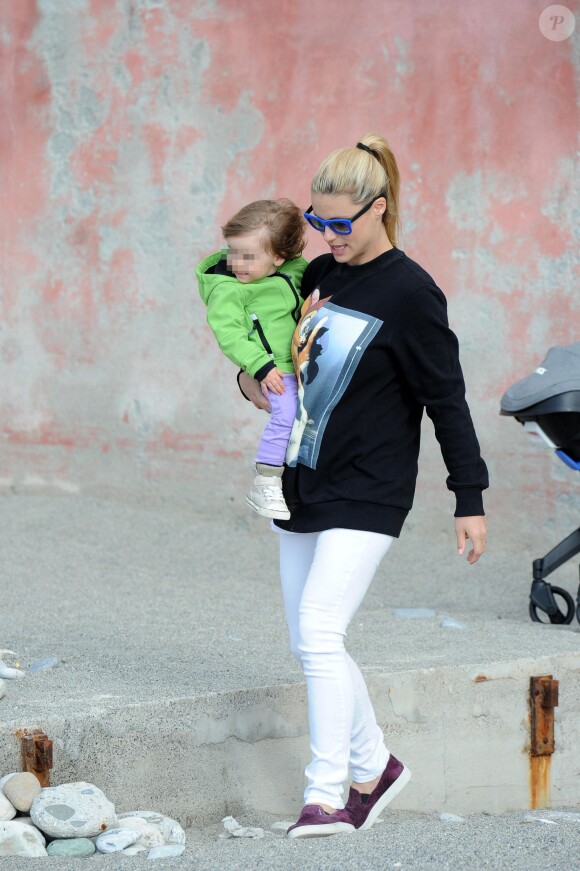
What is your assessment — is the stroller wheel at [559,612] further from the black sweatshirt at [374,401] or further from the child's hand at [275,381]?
the child's hand at [275,381]

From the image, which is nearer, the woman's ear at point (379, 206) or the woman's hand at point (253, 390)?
the woman's ear at point (379, 206)

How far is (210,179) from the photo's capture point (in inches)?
281

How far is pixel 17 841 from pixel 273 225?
173 centimetres

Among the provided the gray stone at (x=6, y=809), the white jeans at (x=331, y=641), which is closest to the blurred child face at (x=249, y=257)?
the white jeans at (x=331, y=641)

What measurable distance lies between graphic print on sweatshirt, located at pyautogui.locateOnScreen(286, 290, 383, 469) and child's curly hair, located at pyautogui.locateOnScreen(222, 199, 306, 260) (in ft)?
0.63

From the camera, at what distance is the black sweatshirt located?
2.82 metres

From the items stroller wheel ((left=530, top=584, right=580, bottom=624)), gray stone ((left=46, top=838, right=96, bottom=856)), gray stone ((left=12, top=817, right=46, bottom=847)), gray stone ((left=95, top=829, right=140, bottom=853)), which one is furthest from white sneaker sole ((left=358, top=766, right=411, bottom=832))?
stroller wheel ((left=530, top=584, right=580, bottom=624))

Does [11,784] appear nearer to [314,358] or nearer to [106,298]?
[314,358]

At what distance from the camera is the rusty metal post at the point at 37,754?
10.4 feet

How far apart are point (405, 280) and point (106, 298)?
479 centimetres

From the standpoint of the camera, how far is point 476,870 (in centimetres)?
265

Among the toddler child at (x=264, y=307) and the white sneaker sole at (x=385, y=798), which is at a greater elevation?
the toddler child at (x=264, y=307)

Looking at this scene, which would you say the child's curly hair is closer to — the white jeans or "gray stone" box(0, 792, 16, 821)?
the white jeans

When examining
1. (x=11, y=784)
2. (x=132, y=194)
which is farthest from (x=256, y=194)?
(x=11, y=784)
